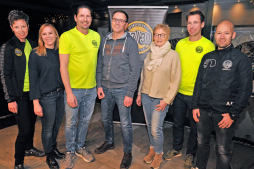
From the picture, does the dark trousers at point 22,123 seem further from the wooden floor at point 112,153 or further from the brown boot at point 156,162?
the brown boot at point 156,162

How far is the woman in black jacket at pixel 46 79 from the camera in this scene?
206cm

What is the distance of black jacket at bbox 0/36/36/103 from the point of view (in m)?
2.04

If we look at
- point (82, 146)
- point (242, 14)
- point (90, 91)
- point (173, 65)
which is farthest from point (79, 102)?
point (242, 14)

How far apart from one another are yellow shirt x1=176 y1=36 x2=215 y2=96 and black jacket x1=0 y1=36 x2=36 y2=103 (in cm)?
206

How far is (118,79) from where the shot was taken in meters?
A: 2.28

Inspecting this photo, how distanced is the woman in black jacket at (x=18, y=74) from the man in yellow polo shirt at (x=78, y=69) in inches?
19.6

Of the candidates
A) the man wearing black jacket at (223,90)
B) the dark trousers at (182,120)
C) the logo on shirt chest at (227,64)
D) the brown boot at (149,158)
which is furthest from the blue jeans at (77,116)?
the logo on shirt chest at (227,64)

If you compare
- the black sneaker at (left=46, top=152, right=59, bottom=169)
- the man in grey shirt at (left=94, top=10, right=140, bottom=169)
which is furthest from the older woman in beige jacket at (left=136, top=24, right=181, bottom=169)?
the black sneaker at (left=46, top=152, right=59, bottom=169)

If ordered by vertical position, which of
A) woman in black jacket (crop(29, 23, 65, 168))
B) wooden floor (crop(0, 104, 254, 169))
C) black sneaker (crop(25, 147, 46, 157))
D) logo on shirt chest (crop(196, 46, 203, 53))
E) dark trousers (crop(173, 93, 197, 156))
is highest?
logo on shirt chest (crop(196, 46, 203, 53))

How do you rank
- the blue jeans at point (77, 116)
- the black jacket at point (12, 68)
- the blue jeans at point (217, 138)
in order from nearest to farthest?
1. the blue jeans at point (217, 138)
2. the black jacket at point (12, 68)
3. the blue jeans at point (77, 116)

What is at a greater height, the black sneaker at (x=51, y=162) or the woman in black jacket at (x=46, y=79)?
the woman in black jacket at (x=46, y=79)

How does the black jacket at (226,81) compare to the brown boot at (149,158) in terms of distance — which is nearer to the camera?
the black jacket at (226,81)

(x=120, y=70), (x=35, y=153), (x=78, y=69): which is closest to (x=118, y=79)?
(x=120, y=70)

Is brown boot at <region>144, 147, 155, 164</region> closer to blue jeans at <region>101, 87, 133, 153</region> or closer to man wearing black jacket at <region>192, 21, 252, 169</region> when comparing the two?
blue jeans at <region>101, 87, 133, 153</region>
